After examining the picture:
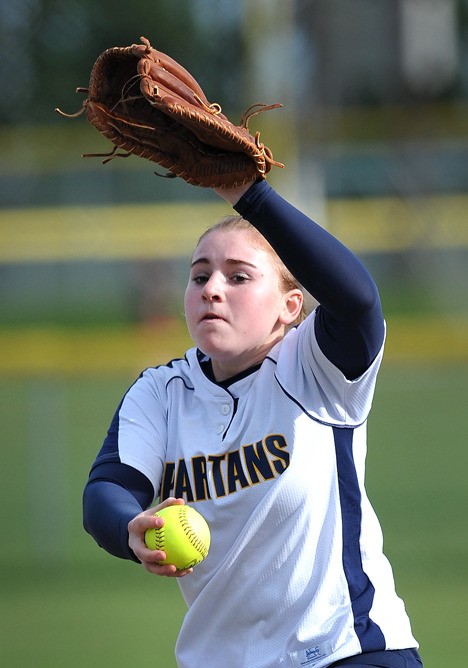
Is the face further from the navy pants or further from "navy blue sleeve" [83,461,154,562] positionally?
the navy pants

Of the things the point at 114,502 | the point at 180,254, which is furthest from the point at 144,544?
the point at 180,254

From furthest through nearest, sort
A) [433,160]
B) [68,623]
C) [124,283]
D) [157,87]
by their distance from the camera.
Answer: [433,160], [124,283], [68,623], [157,87]

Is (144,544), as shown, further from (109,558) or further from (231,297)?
(109,558)

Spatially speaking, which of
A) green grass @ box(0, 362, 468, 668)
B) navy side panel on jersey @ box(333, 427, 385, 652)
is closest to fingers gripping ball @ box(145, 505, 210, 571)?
navy side panel on jersey @ box(333, 427, 385, 652)

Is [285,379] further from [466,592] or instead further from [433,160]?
[433,160]

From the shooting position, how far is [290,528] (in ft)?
7.32

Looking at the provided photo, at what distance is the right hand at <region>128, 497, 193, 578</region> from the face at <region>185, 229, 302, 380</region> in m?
0.43

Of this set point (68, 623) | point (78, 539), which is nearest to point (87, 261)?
point (78, 539)

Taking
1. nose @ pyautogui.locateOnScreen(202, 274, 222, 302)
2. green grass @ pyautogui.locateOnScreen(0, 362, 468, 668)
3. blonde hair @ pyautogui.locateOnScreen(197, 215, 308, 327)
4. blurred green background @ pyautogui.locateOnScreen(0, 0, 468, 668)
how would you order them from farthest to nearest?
blurred green background @ pyautogui.locateOnScreen(0, 0, 468, 668), green grass @ pyautogui.locateOnScreen(0, 362, 468, 668), blonde hair @ pyautogui.locateOnScreen(197, 215, 308, 327), nose @ pyautogui.locateOnScreen(202, 274, 222, 302)

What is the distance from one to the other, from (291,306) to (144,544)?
0.69 metres

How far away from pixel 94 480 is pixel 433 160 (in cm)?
1661

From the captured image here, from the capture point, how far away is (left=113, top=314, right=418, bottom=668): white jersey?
2203 mm

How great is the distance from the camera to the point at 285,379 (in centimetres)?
230

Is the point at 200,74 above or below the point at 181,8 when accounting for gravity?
below
